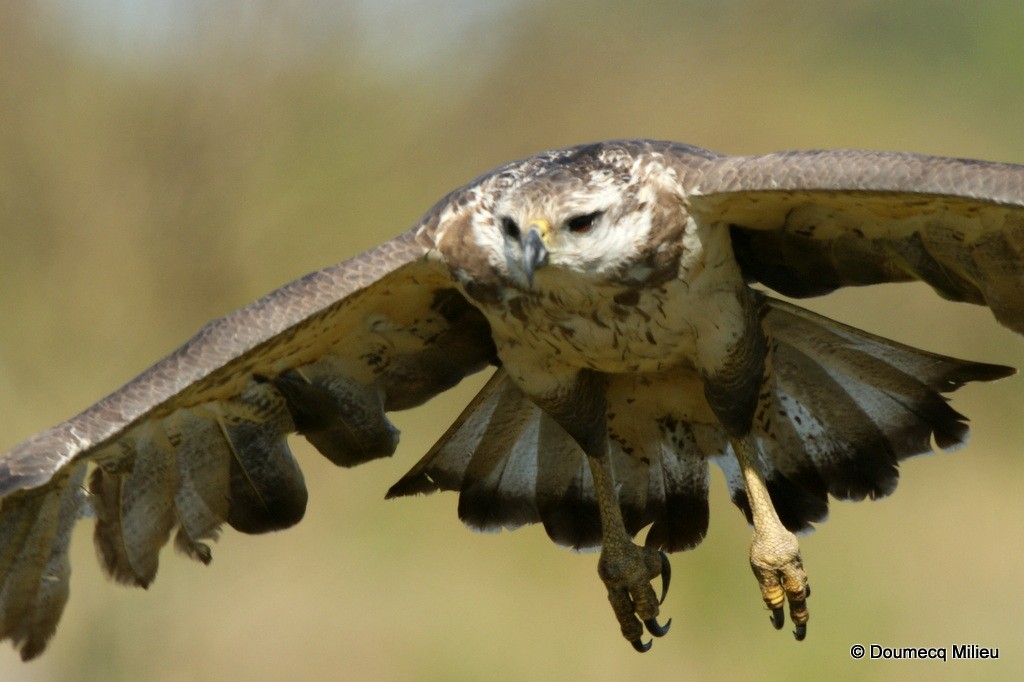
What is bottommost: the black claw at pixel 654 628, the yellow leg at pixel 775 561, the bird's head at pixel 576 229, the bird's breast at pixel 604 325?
the black claw at pixel 654 628

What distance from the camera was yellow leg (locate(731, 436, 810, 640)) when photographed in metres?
6.59

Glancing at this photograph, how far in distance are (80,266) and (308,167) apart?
6.03 feet

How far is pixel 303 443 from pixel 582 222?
676 centimetres

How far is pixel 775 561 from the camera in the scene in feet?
21.6

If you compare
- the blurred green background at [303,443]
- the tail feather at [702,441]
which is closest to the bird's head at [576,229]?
the tail feather at [702,441]

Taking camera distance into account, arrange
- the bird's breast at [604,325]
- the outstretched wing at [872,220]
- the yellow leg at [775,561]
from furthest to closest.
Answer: the yellow leg at [775,561], the bird's breast at [604,325], the outstretched wing at [872,220]

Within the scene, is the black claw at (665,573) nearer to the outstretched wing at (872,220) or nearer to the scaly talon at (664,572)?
the scaly talon at (664,572)

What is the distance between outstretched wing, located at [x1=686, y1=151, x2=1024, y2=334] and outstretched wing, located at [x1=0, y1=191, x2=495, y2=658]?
1.09 m

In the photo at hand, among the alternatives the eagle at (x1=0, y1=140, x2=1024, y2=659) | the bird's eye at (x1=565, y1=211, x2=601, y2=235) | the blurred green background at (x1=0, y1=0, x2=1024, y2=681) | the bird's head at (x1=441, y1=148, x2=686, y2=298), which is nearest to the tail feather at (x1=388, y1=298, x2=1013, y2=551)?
the eagle at (x1=0, y1=140, x2=1024, y2=659)

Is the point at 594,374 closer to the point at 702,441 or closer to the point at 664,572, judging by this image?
the point at 702,441

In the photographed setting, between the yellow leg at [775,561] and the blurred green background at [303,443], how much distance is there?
2.91 m

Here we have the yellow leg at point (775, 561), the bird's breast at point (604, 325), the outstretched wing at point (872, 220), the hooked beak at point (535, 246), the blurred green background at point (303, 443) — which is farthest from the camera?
the blurred green background at point (303, 443)

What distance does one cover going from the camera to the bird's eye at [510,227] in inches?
234

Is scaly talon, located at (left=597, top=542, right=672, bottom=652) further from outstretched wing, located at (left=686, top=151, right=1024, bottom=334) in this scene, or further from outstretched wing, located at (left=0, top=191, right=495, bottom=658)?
outstretched wing, located at (left=686, top=151, right=1024, bottom=334)
